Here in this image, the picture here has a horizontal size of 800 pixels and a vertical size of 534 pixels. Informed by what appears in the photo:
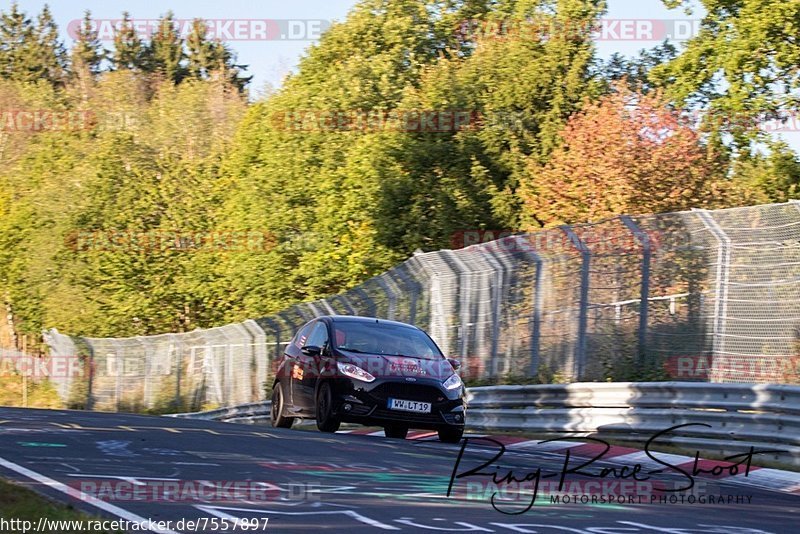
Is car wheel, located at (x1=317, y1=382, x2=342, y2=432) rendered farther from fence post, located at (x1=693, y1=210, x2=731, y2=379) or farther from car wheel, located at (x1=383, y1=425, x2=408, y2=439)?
fence post, located at (x1=693, y1=210, x2=731, y2=379)

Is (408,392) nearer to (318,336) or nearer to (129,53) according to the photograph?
(318,336)

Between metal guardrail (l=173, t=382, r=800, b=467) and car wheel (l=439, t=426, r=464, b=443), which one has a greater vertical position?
metal guardrail (l=173, t=382, r=800, b=467)

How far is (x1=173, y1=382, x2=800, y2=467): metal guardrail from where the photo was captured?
13.7 metres

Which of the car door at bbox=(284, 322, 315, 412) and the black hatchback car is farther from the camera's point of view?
the car door at bbox=(284, 322, 315, 412)

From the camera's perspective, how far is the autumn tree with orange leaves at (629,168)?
36844mm

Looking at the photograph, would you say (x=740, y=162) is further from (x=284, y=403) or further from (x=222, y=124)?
(x=222, y=124)

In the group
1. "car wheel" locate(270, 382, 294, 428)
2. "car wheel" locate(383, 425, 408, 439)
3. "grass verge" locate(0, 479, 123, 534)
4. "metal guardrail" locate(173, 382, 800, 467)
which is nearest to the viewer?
"grass verge" locate(0, 479, 123, 534)

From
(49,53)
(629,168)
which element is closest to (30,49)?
(49,53)

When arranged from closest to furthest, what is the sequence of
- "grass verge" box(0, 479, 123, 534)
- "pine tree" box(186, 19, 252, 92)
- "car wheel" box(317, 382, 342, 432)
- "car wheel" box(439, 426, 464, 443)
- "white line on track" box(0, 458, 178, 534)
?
"grass verge" box(0, 479, 123, 534) → "white line on track" box(0, 458, 178, 534) → "car wheel" box(317, 382, 342, 432) → "car wheel" box(439, 426, 464, 443) → "pine tree" box(186, 19, 252, 92)

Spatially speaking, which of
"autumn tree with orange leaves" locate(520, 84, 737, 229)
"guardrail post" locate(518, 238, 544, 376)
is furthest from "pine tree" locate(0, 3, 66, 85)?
"guardrail post" locate(518, 238, 544, 376)

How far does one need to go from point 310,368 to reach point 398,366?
1236 mm

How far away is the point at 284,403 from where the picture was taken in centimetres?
1777

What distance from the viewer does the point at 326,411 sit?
52.9 feet

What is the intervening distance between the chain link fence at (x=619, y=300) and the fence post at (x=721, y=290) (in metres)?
0.01
